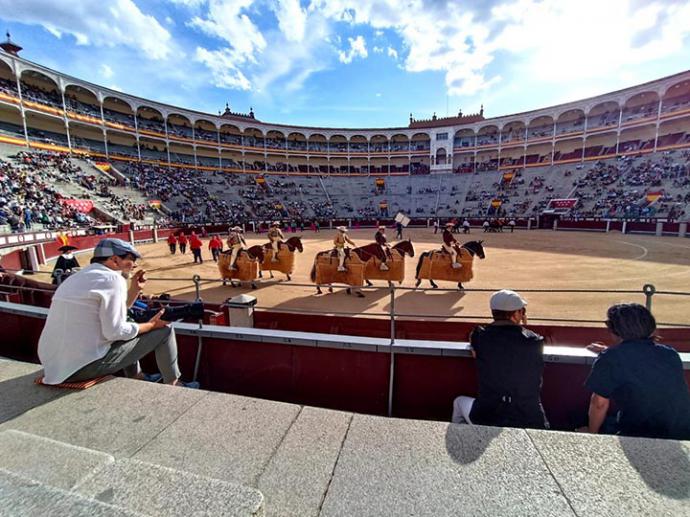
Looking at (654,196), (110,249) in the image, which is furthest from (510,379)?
(654,196)

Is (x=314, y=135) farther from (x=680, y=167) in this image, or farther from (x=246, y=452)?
(x=246, y=452)

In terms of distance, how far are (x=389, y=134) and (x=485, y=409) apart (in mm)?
58676

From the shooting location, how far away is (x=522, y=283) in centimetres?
904

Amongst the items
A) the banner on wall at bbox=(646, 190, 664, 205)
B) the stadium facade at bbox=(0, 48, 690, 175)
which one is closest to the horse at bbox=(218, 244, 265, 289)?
the stadium facade at bbox=(0, 48, 690, 175)

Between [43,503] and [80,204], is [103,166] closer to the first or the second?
[80,204]

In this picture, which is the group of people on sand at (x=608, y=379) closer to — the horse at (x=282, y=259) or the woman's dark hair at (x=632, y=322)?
the woman's dark hair at (x=632, y=322)

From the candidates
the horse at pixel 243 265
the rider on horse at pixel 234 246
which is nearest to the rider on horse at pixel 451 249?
the horse at pixel 243 265

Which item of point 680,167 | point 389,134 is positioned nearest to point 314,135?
point 389,134

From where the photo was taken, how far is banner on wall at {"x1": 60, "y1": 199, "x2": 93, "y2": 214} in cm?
2341

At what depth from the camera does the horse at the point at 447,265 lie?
8.52 meters

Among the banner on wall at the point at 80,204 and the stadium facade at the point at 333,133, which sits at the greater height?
the stadium facade at the point at 333,133

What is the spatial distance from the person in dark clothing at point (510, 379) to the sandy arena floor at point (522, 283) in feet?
5.24

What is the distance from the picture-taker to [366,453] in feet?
5.45

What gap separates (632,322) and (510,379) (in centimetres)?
81
